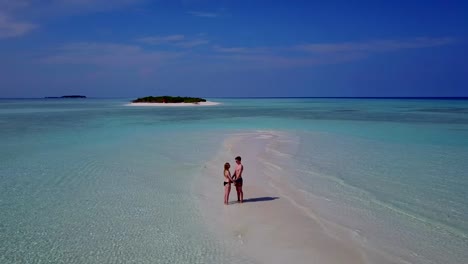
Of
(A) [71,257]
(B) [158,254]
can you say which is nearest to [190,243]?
(B) [158,254]

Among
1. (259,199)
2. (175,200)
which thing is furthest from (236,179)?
(175,200)

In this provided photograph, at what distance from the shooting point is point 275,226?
8.71m

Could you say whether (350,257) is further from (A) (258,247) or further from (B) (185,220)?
(B) (185,220)

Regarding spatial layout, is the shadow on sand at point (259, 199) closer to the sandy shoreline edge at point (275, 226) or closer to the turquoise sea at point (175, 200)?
the sandy shoreline edge at point (275, 226)

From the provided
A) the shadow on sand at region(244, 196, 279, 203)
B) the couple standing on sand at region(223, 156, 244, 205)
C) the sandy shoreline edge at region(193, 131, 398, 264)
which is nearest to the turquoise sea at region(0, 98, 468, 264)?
the sandy shoreline edge at region(193, 131, 398, 264)

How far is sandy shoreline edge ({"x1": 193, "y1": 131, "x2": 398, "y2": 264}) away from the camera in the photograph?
7.23m

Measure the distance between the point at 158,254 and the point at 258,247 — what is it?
196cm

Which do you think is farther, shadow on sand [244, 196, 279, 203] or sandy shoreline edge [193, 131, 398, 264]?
shadow on sand [244, 196, 279, 203]

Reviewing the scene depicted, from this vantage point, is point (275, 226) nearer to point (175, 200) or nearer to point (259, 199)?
point (259, 199)

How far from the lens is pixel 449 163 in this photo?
1593 centimetres

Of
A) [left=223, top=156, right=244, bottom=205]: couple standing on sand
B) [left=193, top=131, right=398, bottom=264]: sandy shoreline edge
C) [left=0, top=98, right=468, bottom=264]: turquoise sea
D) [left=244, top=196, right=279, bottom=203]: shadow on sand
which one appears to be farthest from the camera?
[left=244, top=196, right=279, bottom=203]: shadow on sand

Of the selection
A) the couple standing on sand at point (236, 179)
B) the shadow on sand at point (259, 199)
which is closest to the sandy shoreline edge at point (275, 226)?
the shadow on sand at point (259, 199)

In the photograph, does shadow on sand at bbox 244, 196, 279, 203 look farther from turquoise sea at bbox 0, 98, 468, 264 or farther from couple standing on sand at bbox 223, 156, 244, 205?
turquoise sea at bbox 0, 98, 468, 264

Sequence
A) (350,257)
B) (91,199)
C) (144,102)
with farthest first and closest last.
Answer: (144,102) → (91,199) → (350,257)
